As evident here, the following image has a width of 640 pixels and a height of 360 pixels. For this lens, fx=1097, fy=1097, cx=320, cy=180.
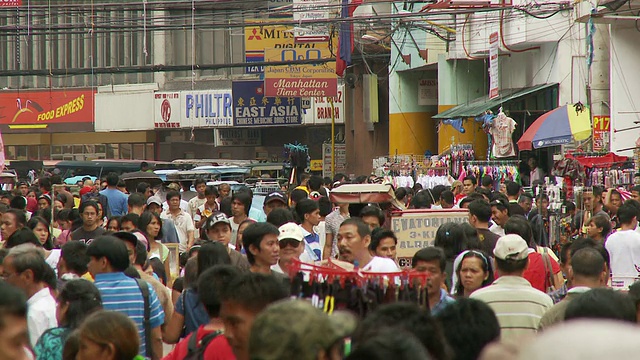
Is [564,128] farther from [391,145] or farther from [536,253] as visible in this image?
[391,145]

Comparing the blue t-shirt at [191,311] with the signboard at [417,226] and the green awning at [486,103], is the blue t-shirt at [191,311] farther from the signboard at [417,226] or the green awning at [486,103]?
the green awning at [486,103]

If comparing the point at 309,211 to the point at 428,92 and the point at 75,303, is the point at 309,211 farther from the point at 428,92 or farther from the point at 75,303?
the point at 428,92

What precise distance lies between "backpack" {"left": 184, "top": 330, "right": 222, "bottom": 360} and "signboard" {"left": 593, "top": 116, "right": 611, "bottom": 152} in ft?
56.0

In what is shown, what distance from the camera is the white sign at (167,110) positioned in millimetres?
45031

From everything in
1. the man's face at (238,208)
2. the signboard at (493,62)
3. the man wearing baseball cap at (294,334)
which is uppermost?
the signboard at (493,62)

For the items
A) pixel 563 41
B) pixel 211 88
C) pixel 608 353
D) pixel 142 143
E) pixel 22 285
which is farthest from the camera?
pixel 142 143

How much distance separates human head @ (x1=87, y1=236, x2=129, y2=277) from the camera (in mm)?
6566

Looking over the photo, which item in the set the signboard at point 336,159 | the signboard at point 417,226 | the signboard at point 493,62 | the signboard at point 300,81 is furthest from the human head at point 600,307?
the signboard at point 336,159

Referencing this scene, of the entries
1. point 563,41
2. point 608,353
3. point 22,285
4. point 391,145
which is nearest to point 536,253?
point 22,285

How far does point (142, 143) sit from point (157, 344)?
42.9 m

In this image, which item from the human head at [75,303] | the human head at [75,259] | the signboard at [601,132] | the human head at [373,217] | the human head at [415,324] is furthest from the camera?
the signboard at [601,132]

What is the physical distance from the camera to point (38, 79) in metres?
51.2

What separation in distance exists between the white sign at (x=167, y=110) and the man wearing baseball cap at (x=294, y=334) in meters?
42.2

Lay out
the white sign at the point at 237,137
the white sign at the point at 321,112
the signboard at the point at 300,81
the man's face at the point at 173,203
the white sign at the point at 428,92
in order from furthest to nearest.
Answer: the white sign at the point at 237,137, the white sign at the point at 321,112, the white sign at the point at 428,92, the signboard at the point at 300,81, the man's face at the point at 173,203
